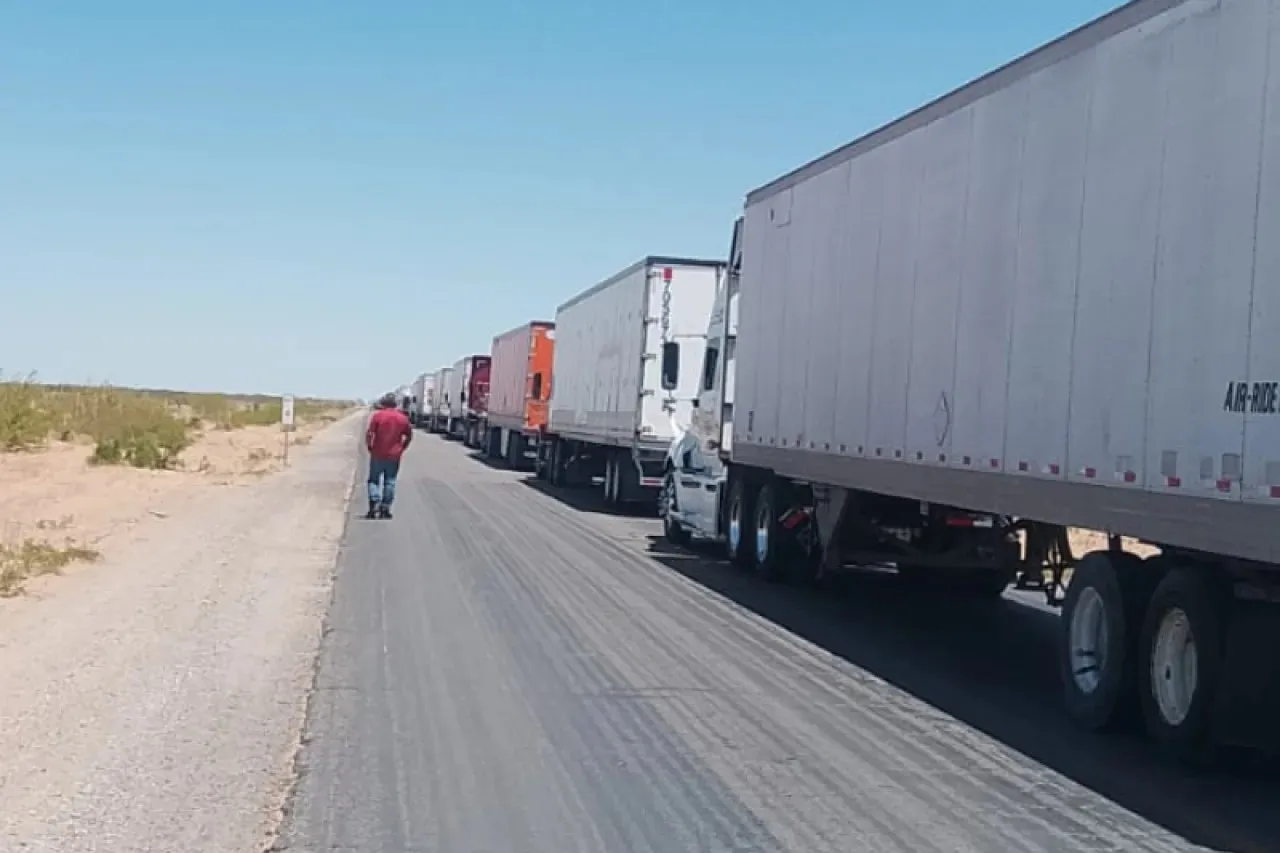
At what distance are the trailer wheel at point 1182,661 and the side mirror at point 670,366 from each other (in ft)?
60.6

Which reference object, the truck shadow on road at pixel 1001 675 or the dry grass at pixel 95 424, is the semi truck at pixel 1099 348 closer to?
the truck shadow on road at pixel 1001 675

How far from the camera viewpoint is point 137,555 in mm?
19141

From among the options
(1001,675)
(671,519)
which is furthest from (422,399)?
(1001,675)

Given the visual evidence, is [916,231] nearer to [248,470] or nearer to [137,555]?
[137,555]

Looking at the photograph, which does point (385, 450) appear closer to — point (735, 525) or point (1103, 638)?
point (735, 525)

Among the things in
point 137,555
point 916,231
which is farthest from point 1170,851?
point 137,555

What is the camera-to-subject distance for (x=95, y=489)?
31.6 m

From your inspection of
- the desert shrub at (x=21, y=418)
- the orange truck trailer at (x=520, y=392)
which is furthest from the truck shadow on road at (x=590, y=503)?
the desert shrub at (x=21, y=418)

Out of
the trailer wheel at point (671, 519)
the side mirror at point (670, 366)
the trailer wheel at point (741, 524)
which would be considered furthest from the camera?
the side mirror at point (670, 366)

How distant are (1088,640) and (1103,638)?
0.26 meters

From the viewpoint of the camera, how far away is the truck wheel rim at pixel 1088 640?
10328mm

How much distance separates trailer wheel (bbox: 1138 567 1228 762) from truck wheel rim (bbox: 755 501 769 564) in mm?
8977

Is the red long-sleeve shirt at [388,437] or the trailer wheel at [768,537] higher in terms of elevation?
the red long-sleeve shirt at [388,437]

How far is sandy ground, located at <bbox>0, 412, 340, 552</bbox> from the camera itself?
22594 mm
